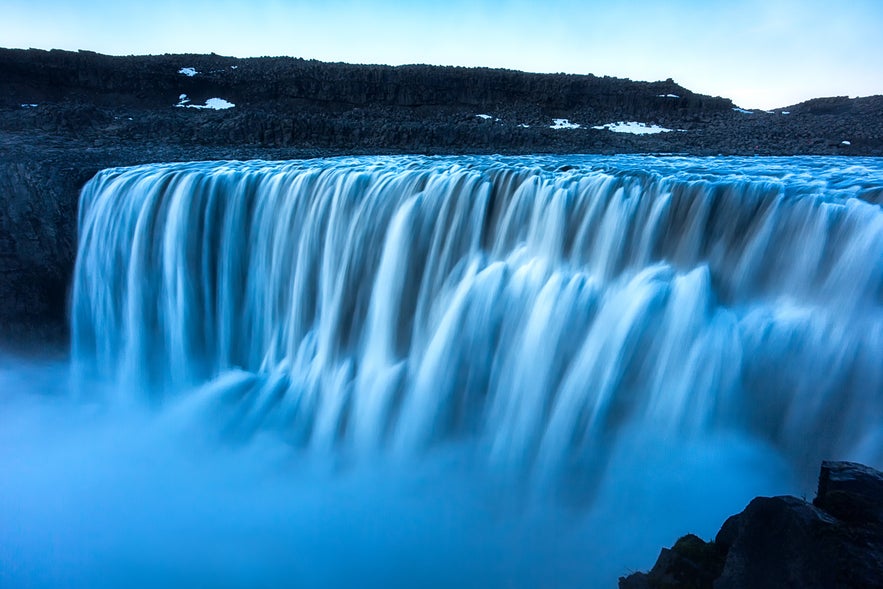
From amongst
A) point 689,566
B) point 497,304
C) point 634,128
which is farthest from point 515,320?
point 634,128

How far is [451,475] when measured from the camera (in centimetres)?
495

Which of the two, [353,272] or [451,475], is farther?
[353,272]

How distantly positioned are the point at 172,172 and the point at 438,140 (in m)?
7.48

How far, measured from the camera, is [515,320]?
18.6 feet

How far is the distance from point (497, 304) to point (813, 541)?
3.98 m

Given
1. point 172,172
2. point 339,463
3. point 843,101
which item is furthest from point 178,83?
point 843,101

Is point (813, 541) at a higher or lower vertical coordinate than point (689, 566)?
higher

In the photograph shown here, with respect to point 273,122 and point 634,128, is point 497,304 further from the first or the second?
point 634,128

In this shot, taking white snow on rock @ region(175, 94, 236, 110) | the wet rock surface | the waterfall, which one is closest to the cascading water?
the waterfall

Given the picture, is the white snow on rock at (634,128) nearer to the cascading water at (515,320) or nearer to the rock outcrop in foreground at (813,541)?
the cascading water at (515,320)

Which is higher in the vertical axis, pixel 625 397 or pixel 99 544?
pixel 625 397

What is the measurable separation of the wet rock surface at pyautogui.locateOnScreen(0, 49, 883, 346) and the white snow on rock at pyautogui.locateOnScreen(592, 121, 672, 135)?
538 mm

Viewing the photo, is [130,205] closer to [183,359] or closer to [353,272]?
[183,359]

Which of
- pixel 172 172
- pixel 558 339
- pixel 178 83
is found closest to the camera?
pixel 558 339
